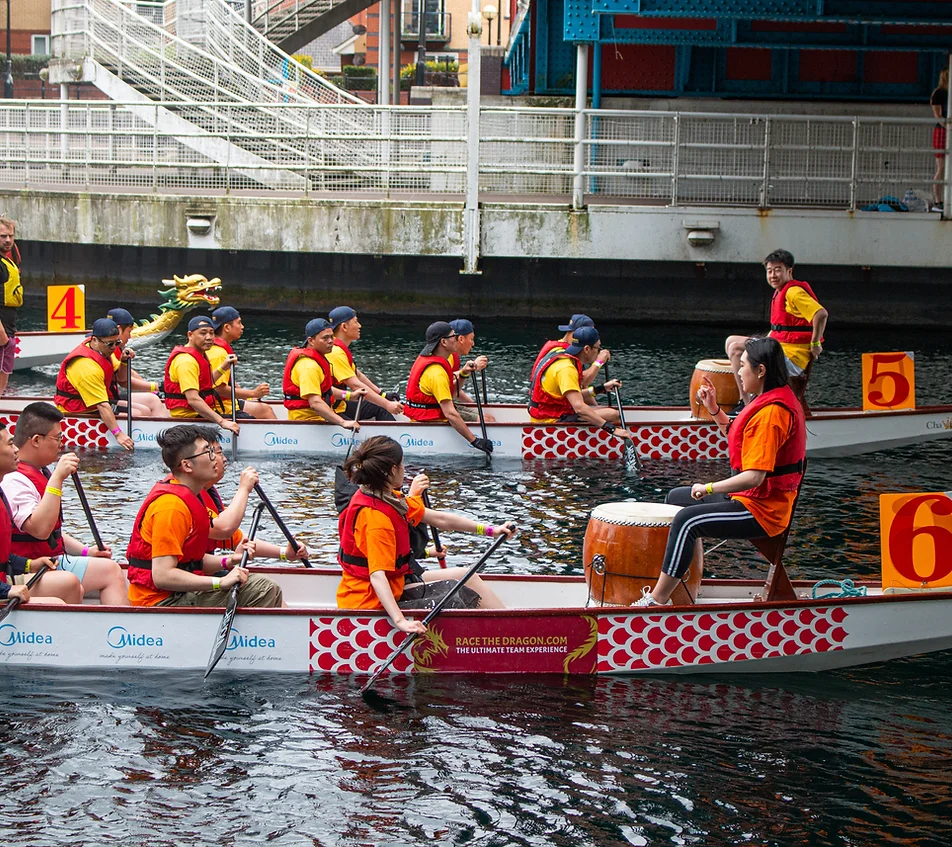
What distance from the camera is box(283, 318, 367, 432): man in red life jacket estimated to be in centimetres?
1440

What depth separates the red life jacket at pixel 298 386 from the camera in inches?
568

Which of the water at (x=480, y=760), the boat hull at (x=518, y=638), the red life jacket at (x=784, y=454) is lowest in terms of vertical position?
the water at (x=480, y=760)

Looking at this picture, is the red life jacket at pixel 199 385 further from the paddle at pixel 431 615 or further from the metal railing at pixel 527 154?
the metal railing at pixel 527 154

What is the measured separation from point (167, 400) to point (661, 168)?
1174 cm

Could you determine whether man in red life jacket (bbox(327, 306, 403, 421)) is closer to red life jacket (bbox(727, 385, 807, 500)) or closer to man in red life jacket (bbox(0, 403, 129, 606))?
man in red life jacket (bbox(0, 403, 129, 606))

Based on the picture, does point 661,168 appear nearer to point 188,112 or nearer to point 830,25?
point 830,25

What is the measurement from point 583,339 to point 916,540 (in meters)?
5.75

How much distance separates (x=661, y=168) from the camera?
920 inches

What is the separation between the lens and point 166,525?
26.5 feet

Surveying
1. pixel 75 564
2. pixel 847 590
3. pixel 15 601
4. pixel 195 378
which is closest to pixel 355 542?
pixel 75 564

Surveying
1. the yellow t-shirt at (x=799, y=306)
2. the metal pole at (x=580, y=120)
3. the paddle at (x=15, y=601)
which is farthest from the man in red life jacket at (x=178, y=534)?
the metal pole at (x=580, y=120)

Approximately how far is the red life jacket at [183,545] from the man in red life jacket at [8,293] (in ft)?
23.5

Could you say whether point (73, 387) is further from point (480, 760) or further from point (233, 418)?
point (480, 760)

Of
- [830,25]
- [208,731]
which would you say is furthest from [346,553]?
[830,25]
